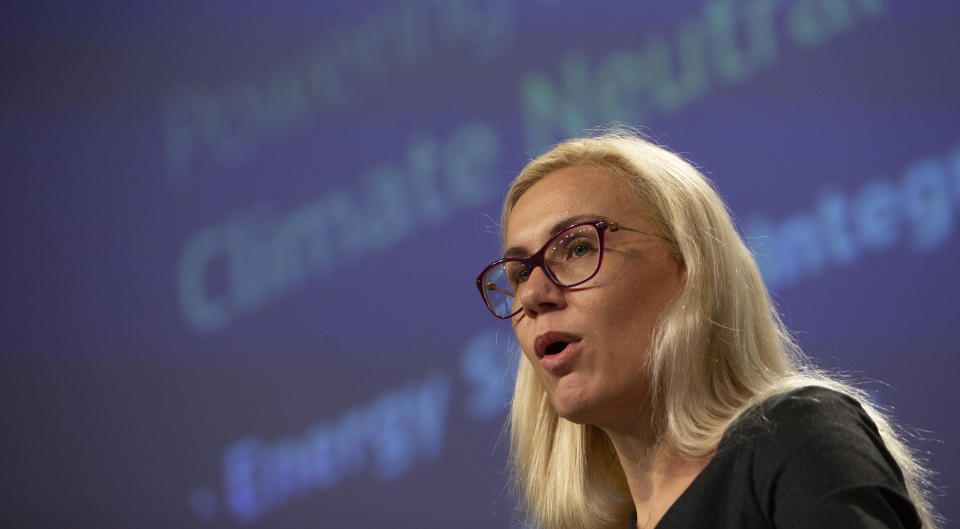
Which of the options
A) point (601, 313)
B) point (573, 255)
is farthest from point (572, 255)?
point (601, 313)

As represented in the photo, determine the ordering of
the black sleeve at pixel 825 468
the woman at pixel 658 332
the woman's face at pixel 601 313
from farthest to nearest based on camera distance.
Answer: the woman's face at pixel 601 313
the woman at pixel 658 332
the black sleeve at pixel 825 468

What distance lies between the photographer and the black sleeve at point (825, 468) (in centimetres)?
96

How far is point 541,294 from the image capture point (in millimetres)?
1371

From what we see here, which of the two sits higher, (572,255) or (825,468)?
(572,255)

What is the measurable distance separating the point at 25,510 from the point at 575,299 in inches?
99.2

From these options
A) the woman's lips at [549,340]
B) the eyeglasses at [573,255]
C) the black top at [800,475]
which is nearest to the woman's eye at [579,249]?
the eyeglasses at [573,255]

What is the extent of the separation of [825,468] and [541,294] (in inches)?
20.2

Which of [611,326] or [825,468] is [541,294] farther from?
[825,468]

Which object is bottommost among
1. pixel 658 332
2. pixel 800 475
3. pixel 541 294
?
pixel 800 475

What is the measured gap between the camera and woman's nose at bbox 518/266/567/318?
1367 millimetres

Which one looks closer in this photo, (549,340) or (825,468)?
(825,468)

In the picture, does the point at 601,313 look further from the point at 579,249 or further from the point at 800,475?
the point at 800,475

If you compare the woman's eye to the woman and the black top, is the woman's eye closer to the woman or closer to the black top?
the woman

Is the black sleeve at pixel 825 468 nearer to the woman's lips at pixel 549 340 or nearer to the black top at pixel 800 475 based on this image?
the black top at pixel 800 475
